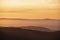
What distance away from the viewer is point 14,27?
1.22 meters

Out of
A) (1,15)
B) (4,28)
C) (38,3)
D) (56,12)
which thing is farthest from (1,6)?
(56,12)

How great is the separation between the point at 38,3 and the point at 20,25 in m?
0.29

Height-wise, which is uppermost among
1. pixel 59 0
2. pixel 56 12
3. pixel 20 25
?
pixel 59 0

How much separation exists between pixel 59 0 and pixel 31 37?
443mm

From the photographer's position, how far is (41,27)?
3.91 ft

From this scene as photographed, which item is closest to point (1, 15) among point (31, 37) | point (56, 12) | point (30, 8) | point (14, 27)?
point (14, 27)

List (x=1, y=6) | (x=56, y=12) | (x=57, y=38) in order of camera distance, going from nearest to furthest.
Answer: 1. (x=57, y=38)
2. (x=56, y=12)
3. (x=1, y=6)

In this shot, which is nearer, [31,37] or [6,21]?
[31,37]

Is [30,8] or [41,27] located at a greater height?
[30,8]

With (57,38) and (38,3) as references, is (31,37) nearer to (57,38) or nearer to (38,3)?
(57,38)

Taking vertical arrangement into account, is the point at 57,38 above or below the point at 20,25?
below

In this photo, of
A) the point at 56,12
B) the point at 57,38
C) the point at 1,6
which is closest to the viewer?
the point at 57,38

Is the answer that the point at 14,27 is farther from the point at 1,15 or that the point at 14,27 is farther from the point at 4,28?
the point at 1,15

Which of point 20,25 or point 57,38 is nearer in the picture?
point 57,38
